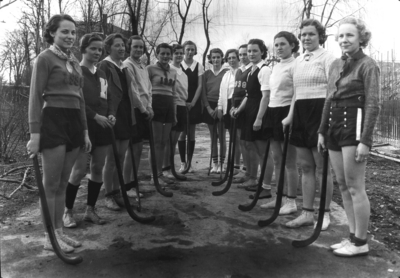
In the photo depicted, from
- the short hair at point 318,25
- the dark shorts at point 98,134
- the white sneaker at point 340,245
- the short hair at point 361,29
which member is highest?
the short hair at point 318,25

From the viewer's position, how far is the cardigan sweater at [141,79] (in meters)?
4.45

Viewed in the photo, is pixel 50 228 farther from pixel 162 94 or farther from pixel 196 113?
pixel 196 113

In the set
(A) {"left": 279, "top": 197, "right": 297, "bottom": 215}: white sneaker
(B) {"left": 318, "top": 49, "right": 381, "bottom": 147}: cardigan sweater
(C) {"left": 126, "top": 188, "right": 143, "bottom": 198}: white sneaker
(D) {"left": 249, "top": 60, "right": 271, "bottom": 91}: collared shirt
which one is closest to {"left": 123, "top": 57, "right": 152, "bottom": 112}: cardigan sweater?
(C) {"left": 126, "top": 188, "right": 143, "bottom": 198}: white sneaker

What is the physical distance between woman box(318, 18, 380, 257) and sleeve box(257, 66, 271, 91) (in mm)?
1366

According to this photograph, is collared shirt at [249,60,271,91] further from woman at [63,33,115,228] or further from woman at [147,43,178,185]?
woman at [63,33,115,228]

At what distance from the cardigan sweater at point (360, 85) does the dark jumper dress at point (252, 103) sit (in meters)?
1.61

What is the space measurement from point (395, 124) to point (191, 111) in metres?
5.76

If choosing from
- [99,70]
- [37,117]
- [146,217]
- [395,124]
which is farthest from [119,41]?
[395,124]

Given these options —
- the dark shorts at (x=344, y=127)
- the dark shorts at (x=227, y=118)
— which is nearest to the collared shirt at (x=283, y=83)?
the dark shorts at (x=344, y=127)

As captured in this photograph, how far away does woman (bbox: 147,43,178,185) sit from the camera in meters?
5.15

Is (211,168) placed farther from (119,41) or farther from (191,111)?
(119,41)

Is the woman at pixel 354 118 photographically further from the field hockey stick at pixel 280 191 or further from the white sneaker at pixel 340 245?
the field hockey stick at pixel 280 191

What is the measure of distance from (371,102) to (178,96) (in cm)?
343

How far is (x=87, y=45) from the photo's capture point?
354cm
